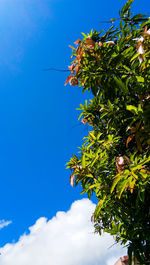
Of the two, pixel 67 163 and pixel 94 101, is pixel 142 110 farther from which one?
pixel 67 163

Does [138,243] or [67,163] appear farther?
[67,163]

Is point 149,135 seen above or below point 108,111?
below

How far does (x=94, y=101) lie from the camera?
348 centimetres

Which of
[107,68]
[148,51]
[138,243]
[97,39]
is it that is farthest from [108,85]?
[138,243]

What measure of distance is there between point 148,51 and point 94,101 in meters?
1.82

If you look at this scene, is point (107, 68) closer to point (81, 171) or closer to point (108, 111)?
point (108, 111)

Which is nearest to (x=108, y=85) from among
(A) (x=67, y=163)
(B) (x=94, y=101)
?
(B) (x=94, y=101)

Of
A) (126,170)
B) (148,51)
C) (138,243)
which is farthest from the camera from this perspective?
(138,243)

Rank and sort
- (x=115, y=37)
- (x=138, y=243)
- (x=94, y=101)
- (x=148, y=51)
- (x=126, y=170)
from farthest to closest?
(x=94, y=101) → (x=115, y=37) → (x=138, y=243) → (x=126, y=170) → (x=148, y=51)

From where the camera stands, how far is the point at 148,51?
1.71m

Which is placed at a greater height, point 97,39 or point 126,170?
point 97,39

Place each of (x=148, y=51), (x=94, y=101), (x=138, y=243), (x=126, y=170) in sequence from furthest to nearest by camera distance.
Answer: (x=94, y=101) → (x=138, y=243) → (x=126, y=170) → (x=148, y=51)

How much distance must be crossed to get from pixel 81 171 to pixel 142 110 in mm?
1340

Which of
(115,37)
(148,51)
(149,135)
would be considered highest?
(115,37)
